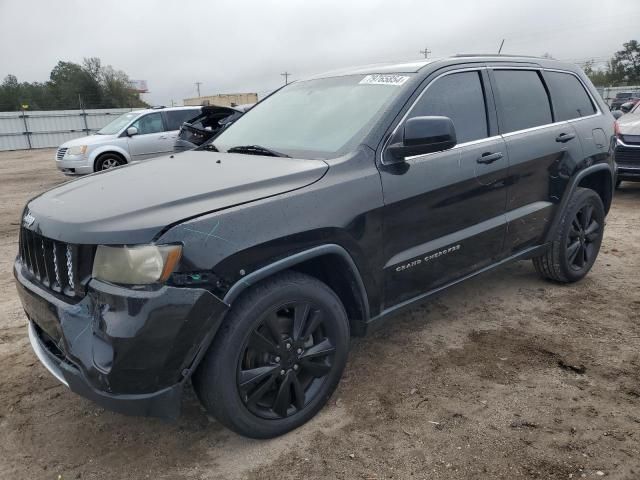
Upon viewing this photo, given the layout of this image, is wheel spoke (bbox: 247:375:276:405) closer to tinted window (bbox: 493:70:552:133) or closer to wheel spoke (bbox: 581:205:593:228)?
tinted window (bbox: 493:70:552:133)

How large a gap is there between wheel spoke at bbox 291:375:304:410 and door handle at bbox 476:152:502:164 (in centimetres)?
180

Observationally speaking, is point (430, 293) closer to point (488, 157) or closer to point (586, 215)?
point (488, 157)

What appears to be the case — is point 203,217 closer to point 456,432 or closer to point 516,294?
point 456,432

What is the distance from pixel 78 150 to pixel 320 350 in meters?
11.0

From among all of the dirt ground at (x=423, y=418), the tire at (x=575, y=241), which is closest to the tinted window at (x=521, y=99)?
the tire at (x=575, y=241)

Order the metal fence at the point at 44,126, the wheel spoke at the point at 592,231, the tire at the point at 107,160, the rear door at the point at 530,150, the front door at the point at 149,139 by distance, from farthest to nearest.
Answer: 1. the metal fence at the point at 44,126
2. the front door at the point at 149,139
3. the tire at the point at 107,160
4. the wheel spoke at the point at 592,231
5. the rear door at the point at 530,150

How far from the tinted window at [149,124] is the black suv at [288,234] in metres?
9.21

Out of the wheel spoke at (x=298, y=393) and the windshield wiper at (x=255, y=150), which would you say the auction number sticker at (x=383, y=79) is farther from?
the wheel spoke at (x=298, y=393)

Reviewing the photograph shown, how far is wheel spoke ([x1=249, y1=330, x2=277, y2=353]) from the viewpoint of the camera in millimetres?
2385

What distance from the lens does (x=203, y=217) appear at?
2219 mm

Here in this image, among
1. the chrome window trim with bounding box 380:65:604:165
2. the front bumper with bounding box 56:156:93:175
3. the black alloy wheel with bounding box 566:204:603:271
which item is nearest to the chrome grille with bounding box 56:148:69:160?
the front bumper with bounding box 56:156:93:175

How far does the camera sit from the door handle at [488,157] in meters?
3.36

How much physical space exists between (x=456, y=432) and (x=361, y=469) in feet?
1.80

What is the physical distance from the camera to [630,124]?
8539 mm
